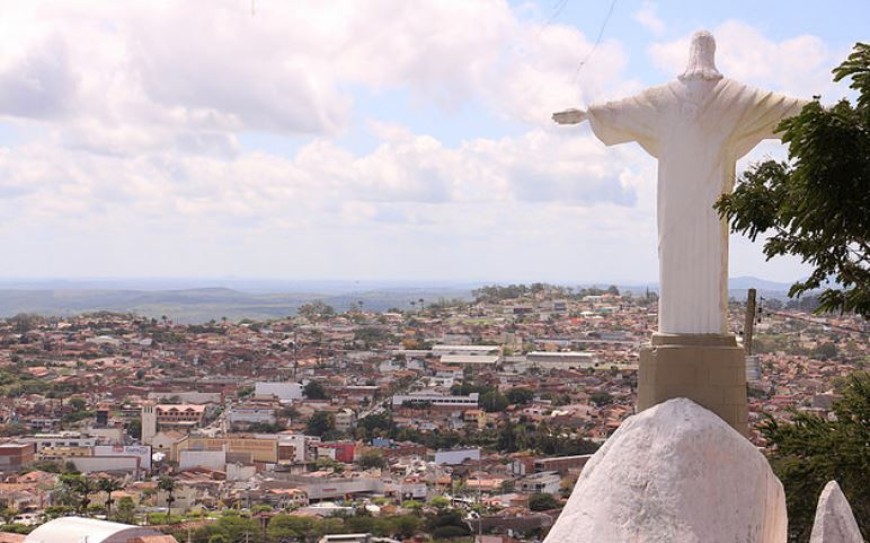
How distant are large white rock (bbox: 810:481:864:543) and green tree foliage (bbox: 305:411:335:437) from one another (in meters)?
65.5

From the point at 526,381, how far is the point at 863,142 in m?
78.4

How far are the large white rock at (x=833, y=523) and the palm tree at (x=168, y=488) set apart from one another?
40.3 metres

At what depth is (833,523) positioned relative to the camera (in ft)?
20.3

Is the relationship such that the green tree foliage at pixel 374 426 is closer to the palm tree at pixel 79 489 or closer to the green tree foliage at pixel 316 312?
the palm tree at pixel 79 489

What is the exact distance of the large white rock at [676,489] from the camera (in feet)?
22.4

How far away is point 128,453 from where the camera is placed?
60031 millimetres

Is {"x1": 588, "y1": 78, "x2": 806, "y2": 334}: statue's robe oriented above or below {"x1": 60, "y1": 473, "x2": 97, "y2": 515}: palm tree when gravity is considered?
above

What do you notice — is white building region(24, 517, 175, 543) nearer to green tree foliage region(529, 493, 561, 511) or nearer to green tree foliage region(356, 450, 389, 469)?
green tree foliage region(529, 493, 561, 511)

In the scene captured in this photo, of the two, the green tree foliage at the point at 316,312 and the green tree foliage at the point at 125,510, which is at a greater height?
the green tree foliage at the point at 316,312

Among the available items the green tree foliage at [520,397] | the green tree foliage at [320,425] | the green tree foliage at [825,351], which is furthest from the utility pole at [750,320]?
the green tree foliage at [825,351]

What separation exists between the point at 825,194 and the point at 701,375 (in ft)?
4.02

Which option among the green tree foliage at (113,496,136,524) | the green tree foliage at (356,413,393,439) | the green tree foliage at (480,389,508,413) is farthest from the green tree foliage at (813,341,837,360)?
the green tree foliage at (113,496,136,524)

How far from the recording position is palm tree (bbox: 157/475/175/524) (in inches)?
1848

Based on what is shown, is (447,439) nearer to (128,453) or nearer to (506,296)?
(128,453)
